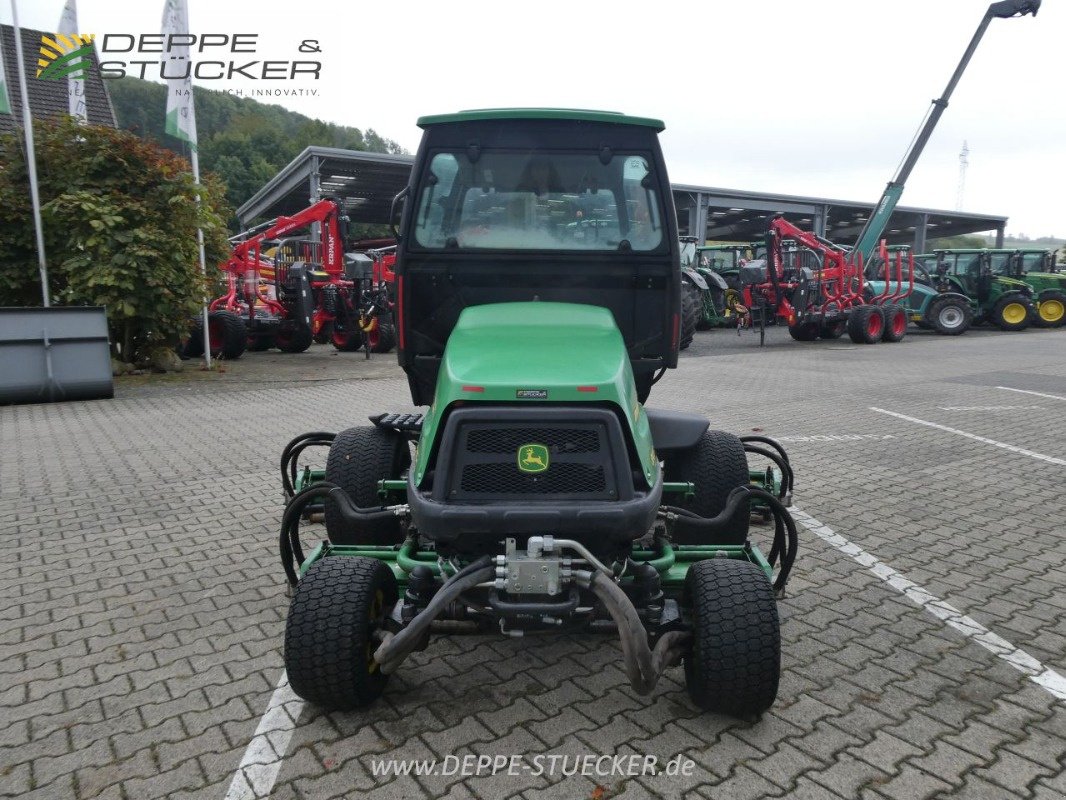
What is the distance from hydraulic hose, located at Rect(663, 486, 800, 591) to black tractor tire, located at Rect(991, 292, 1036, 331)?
22.2 metres

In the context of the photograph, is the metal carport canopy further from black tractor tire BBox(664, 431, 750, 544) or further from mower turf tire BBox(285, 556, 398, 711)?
mower turf tire BBox(285, 556, 398, 711)

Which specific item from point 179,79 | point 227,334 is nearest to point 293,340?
point 227,334

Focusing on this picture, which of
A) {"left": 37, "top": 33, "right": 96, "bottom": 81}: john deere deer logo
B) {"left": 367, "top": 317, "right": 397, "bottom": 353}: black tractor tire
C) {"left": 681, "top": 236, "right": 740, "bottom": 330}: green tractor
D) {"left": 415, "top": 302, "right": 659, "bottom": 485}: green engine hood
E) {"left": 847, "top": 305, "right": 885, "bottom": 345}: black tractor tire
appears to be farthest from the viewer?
{"left": 681, "top": 236, "right": 740, "bottom": 330}: green tractor

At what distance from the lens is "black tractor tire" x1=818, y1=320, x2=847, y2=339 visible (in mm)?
18969

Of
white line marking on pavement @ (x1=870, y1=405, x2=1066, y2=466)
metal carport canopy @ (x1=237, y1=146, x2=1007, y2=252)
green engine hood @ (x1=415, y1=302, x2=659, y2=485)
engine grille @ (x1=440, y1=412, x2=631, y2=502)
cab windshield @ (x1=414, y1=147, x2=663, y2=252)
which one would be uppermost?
metal carport canopy @ (x1=237, y1=146, x2=1007, y2=252)

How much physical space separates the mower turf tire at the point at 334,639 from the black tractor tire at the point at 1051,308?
25681 mm

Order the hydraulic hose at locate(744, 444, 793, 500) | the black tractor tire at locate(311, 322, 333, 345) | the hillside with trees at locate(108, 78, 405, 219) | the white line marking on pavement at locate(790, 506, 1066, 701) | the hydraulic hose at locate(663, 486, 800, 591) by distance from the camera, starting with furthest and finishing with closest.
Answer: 1. the hillside with trees at locate(108, 78, 405, 219)
2. the black tractor tire at locate(311, 322, 333, 345)
3. the hydraulic hose at locate(744, 444, 793, 500)
4. the hydraulic hose at locate(663, 486, 800, 591)
5. the white line marking on pavement at locate(790, 506, 1066, 701)

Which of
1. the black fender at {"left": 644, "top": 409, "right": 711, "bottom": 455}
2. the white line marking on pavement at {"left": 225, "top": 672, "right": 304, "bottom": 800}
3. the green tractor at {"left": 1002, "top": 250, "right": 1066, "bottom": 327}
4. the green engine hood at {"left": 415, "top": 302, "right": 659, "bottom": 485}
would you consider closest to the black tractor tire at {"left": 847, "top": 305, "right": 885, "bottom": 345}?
the green tractor at {"left": 1002, "top": 250, "right": 1066, "bottom": 327}

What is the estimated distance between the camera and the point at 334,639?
2.96m

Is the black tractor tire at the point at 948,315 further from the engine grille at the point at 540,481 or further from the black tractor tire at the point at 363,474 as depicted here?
the engine grille at the point at 540,481

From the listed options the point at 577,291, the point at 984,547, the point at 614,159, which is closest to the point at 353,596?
the point at 577,291

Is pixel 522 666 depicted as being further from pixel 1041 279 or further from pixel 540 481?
pixel 1041 279

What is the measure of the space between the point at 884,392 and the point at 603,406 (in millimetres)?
9320

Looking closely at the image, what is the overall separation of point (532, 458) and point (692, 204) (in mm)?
28957
